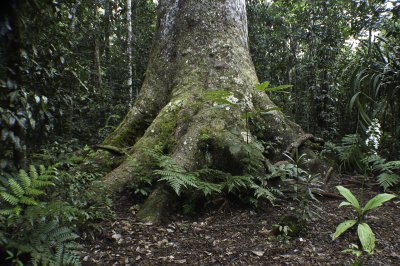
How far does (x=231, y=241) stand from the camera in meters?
2.70

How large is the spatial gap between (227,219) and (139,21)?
1060 centimetres

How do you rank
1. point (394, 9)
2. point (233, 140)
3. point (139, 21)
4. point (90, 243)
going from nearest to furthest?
point (90, 243)
point (233, 140)
point (394, 9)
point (139, 21)

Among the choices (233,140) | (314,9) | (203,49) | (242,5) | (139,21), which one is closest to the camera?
(233,140)

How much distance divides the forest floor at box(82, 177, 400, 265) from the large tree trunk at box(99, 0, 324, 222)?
32cm

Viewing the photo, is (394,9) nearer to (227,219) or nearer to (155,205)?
Result: (227,219)

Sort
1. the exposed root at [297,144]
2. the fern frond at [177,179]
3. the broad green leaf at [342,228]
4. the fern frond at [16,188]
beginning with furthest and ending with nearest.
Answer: the exposed root at [297,144], the fern frond at [177,179], the broad green leaf at [342,228], the fern frond at [16,188]

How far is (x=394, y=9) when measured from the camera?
13.6 feet

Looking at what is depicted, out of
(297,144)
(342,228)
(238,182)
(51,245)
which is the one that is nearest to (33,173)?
(51,245)

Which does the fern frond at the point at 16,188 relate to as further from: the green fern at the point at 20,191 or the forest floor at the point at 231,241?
the forest floor at the point at 231,241

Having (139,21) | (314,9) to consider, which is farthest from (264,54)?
(139,21)

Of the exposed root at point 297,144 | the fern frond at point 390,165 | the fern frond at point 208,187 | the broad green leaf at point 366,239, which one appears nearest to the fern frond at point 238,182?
the fern frond at point 208,187

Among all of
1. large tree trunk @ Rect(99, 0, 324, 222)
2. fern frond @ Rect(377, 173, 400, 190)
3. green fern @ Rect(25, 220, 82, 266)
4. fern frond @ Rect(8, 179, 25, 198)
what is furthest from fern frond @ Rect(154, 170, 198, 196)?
fern frond @ Rect(377, 173, 400, 190)

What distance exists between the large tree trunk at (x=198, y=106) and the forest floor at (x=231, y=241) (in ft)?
1.05

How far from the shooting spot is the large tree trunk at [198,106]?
3.62 meters
